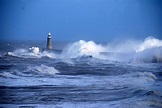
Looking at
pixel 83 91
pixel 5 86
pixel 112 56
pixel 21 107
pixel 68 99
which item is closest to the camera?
pixel 21 107

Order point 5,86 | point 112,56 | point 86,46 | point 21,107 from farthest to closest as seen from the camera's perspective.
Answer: point 86,46
point 112,56
point 5,86
point 21,107

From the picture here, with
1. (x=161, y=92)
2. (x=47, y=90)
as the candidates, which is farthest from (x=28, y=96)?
(x=161, y=92)

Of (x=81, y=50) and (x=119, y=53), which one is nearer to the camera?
(x=119, y=53)

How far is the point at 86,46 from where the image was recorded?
28188 millimetres

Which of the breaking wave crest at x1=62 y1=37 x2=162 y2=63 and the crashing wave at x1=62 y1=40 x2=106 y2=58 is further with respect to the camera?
the crashing wave at x1=62 y1=40 x2=106 y2=58

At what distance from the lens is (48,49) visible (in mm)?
28734

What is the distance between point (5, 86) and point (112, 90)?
3.02m

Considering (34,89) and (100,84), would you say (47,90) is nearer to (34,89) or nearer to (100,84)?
(34,89)

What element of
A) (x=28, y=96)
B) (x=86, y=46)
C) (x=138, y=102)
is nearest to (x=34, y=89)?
(x=28, y=96)

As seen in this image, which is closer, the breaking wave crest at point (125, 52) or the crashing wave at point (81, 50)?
the breaking wave crest at point (125, 52)

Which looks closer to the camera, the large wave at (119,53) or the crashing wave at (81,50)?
the large wave at (119,53)

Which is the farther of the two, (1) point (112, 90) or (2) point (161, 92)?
(1) point (112, 90)

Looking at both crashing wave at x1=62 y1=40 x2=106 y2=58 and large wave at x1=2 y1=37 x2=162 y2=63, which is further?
crashing wave at x1=62 y1=40 x2=106 y2=58

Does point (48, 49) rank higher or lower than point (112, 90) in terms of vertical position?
higher
